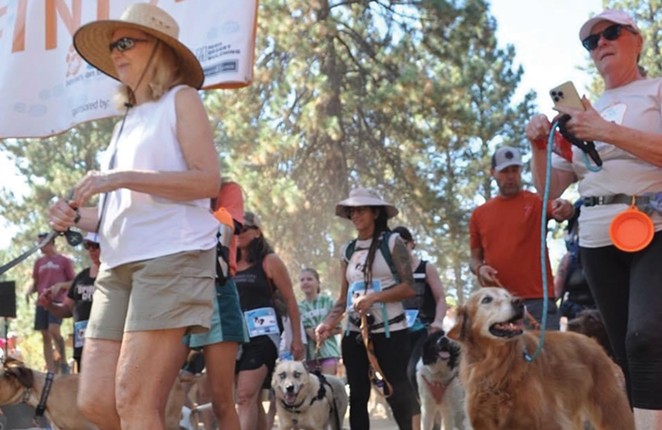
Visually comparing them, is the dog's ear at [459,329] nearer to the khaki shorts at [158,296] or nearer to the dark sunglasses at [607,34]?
the dark sunglasses at [607,34]

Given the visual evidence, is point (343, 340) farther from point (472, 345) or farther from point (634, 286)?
point (634, 286)

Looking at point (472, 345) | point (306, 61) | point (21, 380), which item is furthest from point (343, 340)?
point (306, 61)

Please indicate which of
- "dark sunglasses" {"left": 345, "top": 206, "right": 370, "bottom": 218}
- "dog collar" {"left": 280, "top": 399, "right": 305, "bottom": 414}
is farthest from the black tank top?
"dog collar" {"left": 280, "top": 399, "right": 305, "bottom": 414}

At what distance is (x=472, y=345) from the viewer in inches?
244

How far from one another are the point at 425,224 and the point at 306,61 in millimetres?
4641

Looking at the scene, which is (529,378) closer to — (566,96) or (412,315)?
(566,96)

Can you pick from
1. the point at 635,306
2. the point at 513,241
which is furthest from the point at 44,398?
the point at 635,306

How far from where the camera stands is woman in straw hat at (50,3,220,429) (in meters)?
3.64

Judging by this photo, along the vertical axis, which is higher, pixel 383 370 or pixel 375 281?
pixel 375 281

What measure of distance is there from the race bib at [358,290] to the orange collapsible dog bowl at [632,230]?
3.68m

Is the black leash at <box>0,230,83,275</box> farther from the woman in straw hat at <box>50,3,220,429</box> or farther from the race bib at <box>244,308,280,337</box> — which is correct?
the race bib at <box>244,308,280,337</box>

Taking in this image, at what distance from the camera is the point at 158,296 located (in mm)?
3666

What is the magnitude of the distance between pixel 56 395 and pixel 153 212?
5.40 metres

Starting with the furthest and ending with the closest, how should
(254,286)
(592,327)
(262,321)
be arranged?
(254,286) < (262,321) < (592,327)
